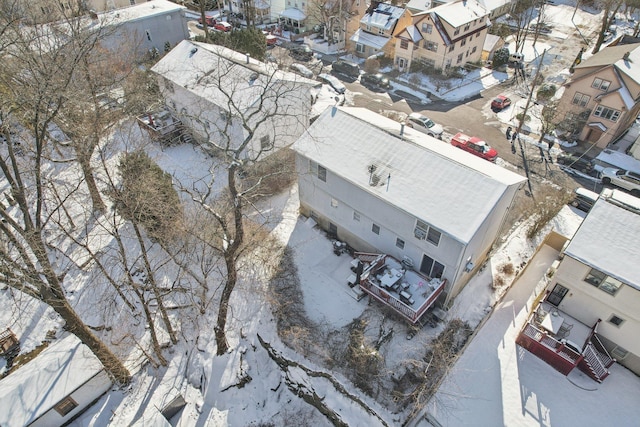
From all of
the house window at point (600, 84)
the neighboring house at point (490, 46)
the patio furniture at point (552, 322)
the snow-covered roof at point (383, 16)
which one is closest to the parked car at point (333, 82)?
the snow-covered roof at point (383, 16)

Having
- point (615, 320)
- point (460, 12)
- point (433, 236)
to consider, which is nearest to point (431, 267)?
point (433, 236)

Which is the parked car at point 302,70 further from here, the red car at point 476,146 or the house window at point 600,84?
the house window at point 600,84

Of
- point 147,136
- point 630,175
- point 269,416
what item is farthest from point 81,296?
point 630,175

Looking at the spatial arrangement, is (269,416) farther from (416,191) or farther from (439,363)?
(416,191)

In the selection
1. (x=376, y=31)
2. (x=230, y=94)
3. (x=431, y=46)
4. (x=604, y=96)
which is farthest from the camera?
(x=376, y=31)

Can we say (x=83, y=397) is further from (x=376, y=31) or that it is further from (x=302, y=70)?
(x=376, y=31)

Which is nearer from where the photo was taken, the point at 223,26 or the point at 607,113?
the point at 607,113
